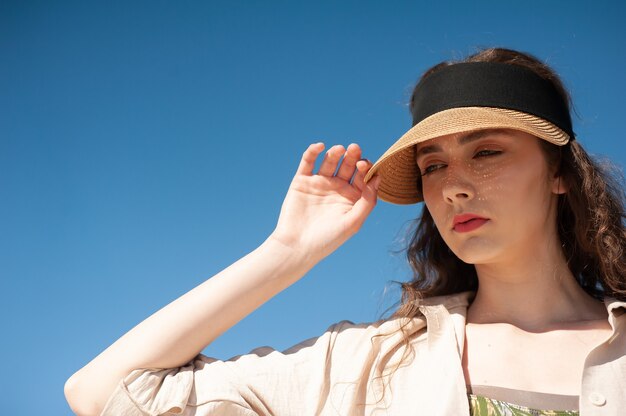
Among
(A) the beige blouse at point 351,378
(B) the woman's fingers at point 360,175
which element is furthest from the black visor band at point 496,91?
(A) the beige blouse at point 351,378

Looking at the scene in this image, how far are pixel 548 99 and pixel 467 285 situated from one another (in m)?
1.02

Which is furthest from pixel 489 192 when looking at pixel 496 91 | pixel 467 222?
pixel 496 91

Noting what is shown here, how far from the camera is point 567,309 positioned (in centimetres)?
313

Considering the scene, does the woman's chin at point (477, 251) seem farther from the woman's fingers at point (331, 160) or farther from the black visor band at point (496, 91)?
the woman's fingers at point (331, 160)

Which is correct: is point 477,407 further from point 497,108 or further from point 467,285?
point 497,108

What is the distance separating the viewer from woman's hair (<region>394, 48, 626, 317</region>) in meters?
3.18

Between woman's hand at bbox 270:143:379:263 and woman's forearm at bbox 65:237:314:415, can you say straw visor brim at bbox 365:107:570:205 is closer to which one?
woman's hand at bbox 270:143:379:263

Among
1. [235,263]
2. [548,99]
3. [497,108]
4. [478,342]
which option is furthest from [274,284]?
[548,99]

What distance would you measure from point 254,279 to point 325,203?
57 cm

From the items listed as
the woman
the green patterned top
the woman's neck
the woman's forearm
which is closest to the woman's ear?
the woman

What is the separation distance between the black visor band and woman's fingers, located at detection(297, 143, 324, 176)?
20.4 inches

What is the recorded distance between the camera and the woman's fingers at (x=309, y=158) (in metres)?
3.25

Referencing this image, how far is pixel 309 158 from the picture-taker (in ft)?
10.7

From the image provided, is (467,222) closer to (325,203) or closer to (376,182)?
(376,182)
